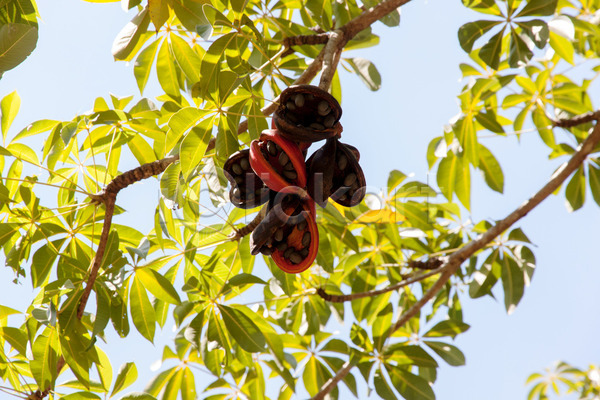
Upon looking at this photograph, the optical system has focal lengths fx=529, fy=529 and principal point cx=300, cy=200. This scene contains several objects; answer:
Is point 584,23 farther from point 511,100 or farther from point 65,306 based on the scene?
point 65,306

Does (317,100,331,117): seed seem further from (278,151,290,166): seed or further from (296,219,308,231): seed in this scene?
(296,219,308,231): seed

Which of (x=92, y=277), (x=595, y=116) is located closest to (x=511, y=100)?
(x=595, y=116)

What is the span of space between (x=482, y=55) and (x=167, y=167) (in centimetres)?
198

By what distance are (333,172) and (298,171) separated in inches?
4.8

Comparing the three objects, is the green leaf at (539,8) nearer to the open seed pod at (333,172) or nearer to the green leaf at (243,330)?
the open seed pod at (333,172)

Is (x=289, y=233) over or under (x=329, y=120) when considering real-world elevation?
under

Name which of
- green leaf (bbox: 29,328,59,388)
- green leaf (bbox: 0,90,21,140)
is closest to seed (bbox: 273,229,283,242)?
green leaf (bbox: 29,328,59,388)

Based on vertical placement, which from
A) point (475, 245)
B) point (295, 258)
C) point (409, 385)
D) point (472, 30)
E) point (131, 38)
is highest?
point (472, 30)

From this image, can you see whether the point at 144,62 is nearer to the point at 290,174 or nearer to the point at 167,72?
the point at 167,72

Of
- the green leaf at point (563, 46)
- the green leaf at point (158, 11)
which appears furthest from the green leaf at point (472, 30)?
the green leaf at point (158, 11)

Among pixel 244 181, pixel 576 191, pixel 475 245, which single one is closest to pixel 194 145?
pixel 244 181

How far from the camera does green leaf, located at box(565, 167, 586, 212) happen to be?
3716mm

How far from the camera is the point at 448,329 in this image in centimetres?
342

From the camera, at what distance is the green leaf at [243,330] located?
255 cm
